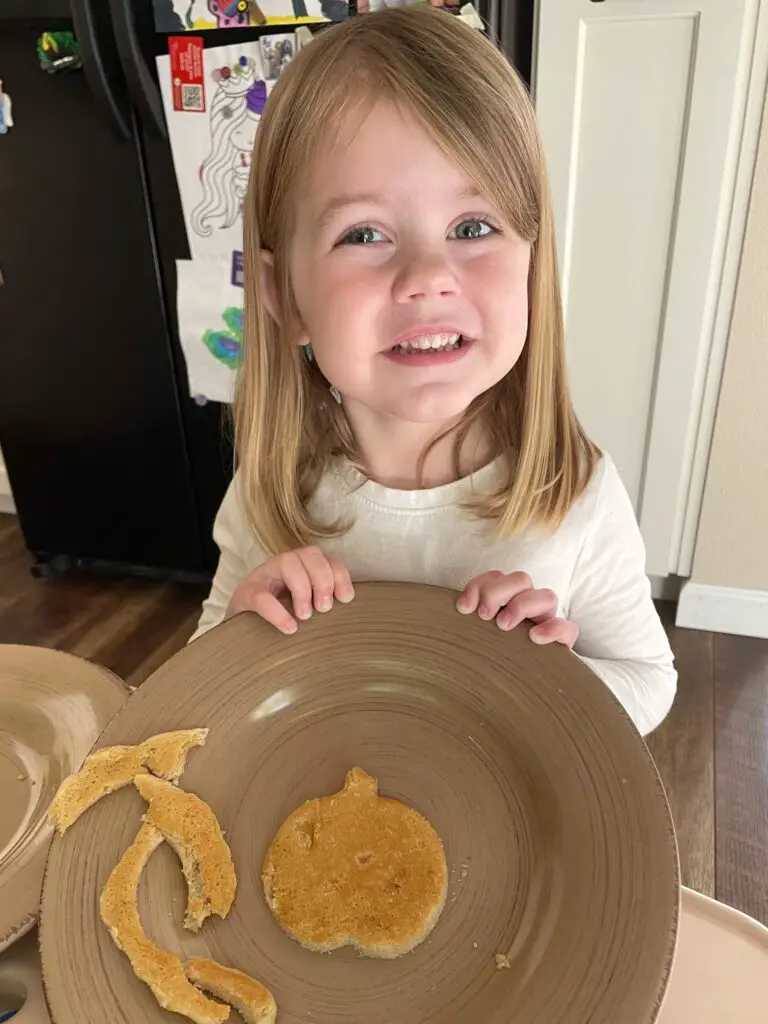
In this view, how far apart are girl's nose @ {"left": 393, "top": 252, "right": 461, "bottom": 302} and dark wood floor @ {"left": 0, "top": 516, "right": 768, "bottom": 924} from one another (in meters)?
1.15

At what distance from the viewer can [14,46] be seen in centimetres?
170

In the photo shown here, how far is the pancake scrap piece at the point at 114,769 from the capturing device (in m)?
0.56

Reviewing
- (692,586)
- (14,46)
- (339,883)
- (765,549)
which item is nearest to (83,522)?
(14,46)

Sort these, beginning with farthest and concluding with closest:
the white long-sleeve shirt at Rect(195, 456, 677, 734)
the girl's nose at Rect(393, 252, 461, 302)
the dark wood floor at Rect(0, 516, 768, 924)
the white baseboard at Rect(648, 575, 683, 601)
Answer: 1. the white baseboard at Rect(648, 575, 683, 601)
2. the dark wood floor at Rect(0, 516, 768, 924)
3. the white long-sleeve shirt at Rect(195, 456, 677, 734)
4. the girl's nose at Rect(393, 252, 461, 302)

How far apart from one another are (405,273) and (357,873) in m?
0.48

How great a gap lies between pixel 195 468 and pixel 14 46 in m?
0.95

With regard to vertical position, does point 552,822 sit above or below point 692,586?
above

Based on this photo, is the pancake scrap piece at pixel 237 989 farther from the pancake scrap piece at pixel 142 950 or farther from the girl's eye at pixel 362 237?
the girl's eye at pixel 362 237

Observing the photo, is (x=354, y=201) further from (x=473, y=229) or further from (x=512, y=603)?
(x=512, y=603)

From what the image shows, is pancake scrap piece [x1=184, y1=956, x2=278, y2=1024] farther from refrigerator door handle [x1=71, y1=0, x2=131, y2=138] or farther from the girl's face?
refrigerator door handle [x1=71, y1=0, x2=131, y2=138]

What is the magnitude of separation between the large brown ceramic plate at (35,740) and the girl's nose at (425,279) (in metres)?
0.43

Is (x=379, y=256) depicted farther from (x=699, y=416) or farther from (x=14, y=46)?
(x=14, y=46)

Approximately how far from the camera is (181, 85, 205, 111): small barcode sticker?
163 centimetres

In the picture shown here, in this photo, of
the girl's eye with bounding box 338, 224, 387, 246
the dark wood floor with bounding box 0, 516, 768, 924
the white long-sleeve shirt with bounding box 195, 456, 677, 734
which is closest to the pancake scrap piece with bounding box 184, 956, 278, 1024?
the white long-sleeve shirt with bounding box 195, 456, 677, 734
